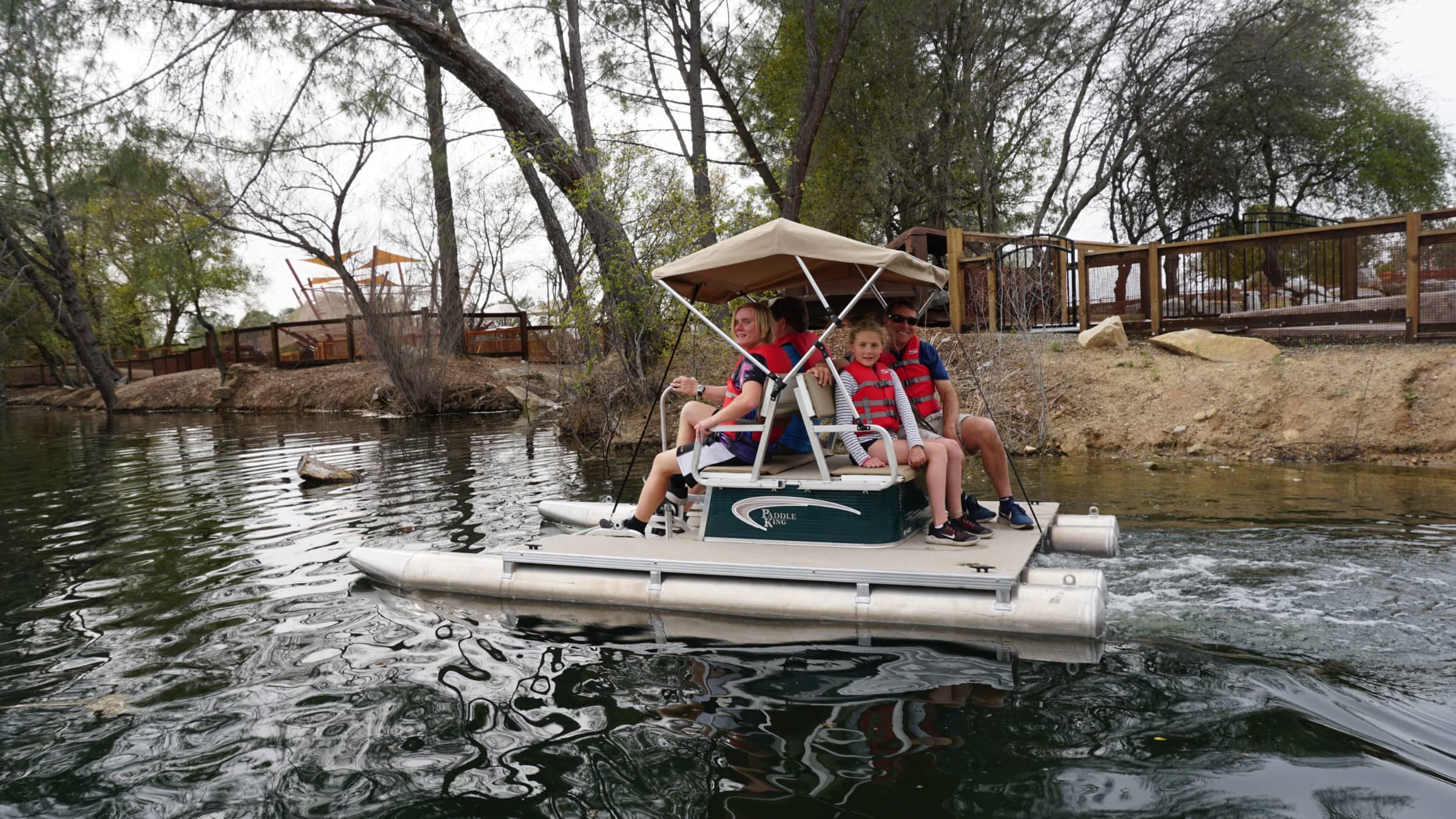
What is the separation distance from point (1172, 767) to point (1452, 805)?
943 millimetres

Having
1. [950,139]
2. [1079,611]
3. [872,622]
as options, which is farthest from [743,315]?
[950,139]

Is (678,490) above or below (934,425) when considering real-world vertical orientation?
below

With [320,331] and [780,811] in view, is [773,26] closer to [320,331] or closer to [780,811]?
[320,331]

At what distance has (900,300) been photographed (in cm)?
655

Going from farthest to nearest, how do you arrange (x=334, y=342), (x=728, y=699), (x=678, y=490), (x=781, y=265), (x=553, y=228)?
(x=334, y=342), (x=553, y=228), (x=678, y=490), (x=781, y=265), (x=728, y=699)

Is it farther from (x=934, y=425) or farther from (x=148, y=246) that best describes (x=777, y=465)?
(x=148, y=246)

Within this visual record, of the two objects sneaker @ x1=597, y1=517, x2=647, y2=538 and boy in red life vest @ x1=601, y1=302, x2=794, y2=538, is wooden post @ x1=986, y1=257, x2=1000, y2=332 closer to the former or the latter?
boy in red life vest @ x1=601, y1=302, x2=794, y2=538

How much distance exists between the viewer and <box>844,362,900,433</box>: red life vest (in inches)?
243

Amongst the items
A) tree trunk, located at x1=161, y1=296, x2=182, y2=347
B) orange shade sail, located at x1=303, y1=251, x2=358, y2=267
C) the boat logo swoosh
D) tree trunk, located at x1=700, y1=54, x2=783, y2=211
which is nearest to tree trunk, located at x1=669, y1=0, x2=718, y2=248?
tree trunk, located at x1=700, y1=54, x2=783, y2=211

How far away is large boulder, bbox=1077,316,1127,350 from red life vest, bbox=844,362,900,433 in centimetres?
1039

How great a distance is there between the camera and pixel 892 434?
6.33m

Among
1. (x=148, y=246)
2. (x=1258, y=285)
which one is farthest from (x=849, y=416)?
(x=148, y=246)

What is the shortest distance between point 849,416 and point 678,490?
5.26 feet

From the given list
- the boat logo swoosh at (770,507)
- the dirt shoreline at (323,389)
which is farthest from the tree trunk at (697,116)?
the boat logo swoosh at (770,507)
